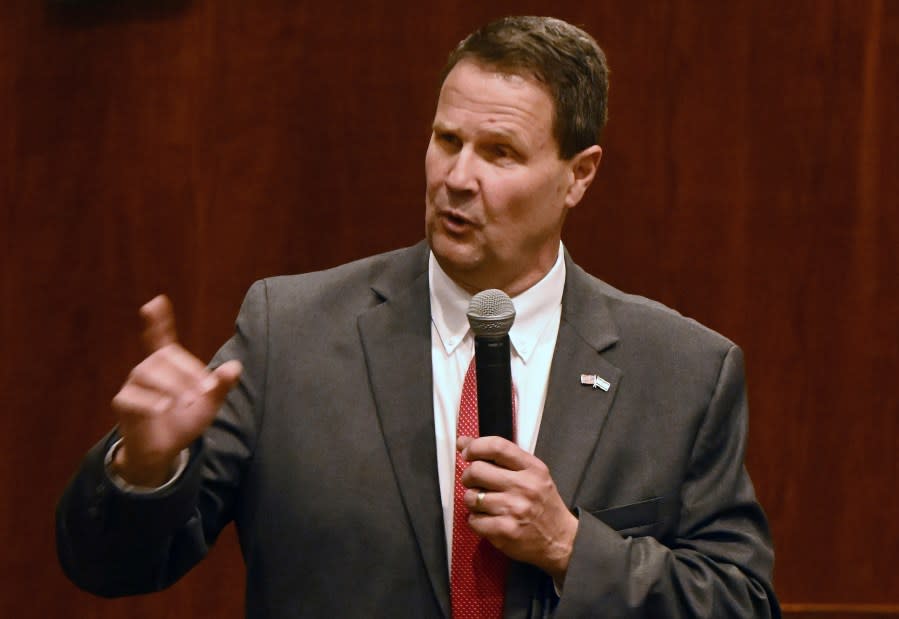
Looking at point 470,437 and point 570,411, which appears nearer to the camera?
point 470,437

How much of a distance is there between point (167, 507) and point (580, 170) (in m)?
0.72

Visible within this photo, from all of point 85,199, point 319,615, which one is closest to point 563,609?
point 319,615

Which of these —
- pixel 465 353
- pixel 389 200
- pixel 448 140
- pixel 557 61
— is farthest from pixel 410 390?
pixel 389 200

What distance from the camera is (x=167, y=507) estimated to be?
149 centimetres

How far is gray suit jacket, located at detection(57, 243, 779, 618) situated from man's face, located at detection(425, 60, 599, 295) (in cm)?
10

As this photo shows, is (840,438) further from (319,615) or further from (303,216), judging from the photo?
(319,615)

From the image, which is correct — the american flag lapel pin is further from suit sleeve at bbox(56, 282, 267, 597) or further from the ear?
suit sleeve at bbox(56, 282, 267, 597)

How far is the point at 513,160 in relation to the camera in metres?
1.78

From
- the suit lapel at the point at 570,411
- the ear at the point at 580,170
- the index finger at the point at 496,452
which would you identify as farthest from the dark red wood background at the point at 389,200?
the index finger at the point at 496,452

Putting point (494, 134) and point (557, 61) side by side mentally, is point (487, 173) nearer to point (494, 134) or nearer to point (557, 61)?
point (494, 134)

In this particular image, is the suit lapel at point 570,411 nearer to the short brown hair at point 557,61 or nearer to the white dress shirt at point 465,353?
the white dress shirt at point 465,353

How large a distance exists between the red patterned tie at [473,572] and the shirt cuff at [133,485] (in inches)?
13.3

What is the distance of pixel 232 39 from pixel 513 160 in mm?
743

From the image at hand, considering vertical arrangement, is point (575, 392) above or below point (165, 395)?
below
